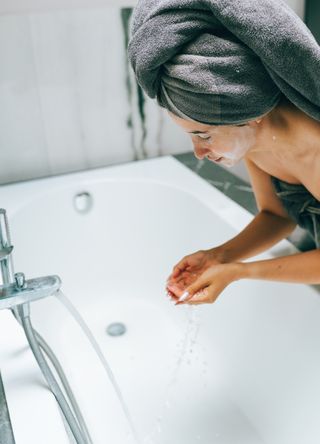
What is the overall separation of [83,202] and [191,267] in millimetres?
667

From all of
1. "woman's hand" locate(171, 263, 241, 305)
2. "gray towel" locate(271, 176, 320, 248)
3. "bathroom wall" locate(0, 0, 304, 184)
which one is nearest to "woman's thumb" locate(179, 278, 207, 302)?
"woman's hand" locate(171, 263, 241, 305)

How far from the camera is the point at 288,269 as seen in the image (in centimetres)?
82

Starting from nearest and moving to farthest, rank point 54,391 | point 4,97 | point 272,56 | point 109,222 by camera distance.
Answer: point 272,56 < point 54,391 < point 4,97 < point 109,222

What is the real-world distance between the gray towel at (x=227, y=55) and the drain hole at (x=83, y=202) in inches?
34.8

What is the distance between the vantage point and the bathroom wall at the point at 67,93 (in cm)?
135

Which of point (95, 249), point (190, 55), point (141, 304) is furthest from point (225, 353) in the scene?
point (190, 55)

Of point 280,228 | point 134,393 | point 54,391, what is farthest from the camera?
point 134,393

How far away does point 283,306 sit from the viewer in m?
1.04

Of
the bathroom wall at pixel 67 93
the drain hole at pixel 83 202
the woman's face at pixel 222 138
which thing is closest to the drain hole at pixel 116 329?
the drain hole at pixel 83 202

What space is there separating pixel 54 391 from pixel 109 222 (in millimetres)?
897

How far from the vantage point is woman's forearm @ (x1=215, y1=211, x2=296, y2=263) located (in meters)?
0.97

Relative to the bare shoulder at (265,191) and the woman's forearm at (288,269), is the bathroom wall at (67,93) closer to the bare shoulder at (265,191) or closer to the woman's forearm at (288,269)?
the bare shoulder at (265,191)

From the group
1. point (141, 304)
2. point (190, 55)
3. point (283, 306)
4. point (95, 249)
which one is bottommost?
point (141, 304)

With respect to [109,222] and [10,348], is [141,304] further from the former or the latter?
[10,348]
